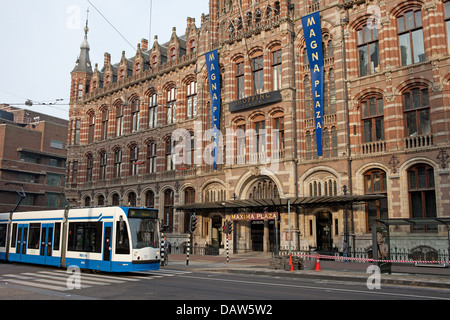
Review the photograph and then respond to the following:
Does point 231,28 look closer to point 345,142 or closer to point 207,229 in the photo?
point 345,142

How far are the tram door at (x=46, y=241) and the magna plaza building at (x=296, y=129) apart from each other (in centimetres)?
1278

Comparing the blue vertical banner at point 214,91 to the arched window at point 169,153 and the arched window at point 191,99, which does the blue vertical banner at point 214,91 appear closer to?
the arched window at point 191,99

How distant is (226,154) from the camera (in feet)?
110

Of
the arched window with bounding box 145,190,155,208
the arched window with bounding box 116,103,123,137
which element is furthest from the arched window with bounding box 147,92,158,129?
the arched window with bounding box 145,190,155,208

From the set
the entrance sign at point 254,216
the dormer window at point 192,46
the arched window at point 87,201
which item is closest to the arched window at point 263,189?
the entrance sign at point 254,216

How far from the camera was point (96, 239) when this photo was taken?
18.1 meters

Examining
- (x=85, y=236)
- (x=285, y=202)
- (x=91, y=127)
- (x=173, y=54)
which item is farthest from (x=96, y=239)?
(x=91, y=127)

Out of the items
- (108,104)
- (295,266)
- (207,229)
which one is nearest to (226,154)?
(207,229)

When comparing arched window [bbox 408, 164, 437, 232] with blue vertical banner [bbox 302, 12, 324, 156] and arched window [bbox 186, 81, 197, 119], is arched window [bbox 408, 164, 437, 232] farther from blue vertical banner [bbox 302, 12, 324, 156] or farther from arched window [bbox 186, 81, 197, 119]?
arched window [bbox 186, 81, 197, 119]

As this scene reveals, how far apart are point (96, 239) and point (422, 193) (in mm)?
18673

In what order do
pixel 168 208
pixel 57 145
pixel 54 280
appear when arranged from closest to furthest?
pixel 54 280 → pixel 168 208 → pixel 57 145

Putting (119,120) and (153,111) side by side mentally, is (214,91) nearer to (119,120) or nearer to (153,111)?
(153,111)

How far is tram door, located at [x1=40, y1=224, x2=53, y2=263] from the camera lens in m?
21.1

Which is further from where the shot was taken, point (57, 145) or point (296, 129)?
point (57, 145)
